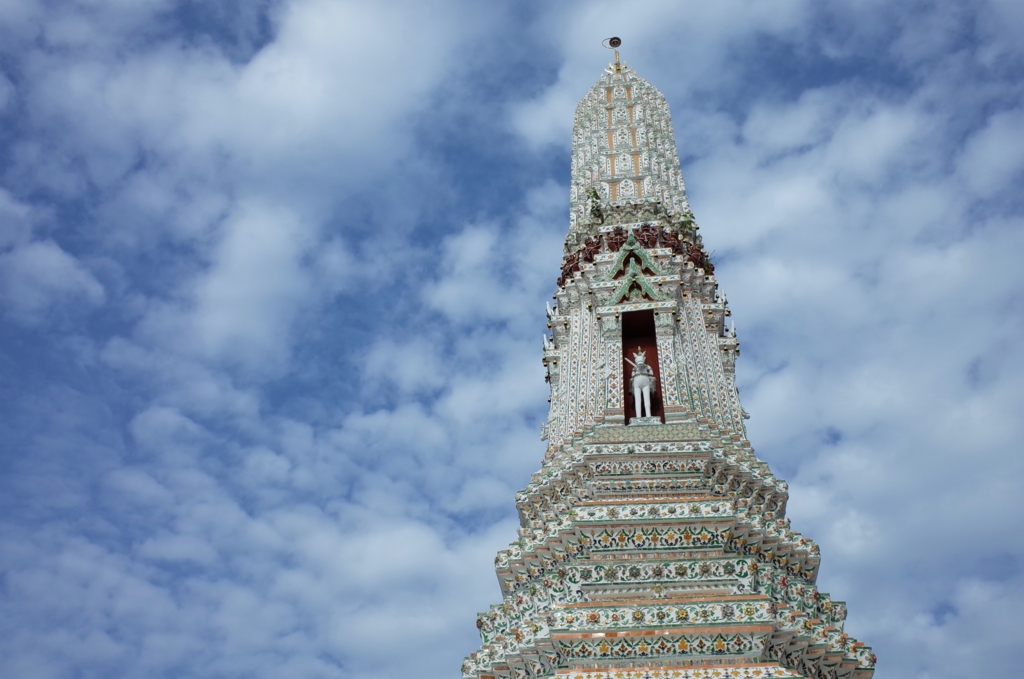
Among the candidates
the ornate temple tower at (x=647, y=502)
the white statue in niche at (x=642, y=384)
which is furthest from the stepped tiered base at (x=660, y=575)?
the white statue in niche at (x=642, y=384)

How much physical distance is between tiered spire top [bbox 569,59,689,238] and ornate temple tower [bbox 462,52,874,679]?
0.23 feet

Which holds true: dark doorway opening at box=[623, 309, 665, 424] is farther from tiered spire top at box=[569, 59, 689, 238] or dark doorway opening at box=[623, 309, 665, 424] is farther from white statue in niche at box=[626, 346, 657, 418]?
tiered spire top at box=[569, 59, 689, 238]

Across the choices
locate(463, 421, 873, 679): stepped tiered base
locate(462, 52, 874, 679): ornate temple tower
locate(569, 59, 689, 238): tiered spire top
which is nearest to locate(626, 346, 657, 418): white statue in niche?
locate(462, 52, 874, 679): ornate temple tower

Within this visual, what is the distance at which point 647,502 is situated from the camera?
14266 millimetres

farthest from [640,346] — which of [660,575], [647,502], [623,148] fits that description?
[660,575]

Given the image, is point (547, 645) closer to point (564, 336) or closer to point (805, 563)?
point (805, 563)

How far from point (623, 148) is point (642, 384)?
7.36 m

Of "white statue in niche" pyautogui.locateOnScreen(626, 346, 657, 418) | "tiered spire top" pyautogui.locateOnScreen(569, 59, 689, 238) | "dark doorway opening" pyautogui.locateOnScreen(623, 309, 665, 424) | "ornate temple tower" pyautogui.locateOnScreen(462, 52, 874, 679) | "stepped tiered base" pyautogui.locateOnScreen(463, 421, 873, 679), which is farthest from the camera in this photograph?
"tiered spire top" pyautogui.locateOnScreen(569, 59, 689, 238)

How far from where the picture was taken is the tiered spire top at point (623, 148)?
2162cm

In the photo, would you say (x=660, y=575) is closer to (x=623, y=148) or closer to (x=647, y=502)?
(x=647, y=502)

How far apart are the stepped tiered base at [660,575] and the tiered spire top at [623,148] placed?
684 cm

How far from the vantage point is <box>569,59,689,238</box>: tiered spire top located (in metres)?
21.6

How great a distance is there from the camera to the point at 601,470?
15.4 m

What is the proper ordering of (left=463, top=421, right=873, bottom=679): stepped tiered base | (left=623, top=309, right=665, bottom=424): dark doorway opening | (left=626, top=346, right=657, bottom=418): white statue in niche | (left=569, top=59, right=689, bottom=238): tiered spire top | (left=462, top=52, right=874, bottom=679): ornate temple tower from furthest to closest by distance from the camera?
(left=569, top=59, right=689, bottom=238): tiered spire top
(left=623, top=309, right=665, bottom=424): dark doorway opening
(left=626, top=346, right=657, bottom=418): white statue in niche
(left=462, top=52, right=874, bottom=679): ornate temple tower
(left=463, top=421, right=873, bottom=679): stepped tiered base
